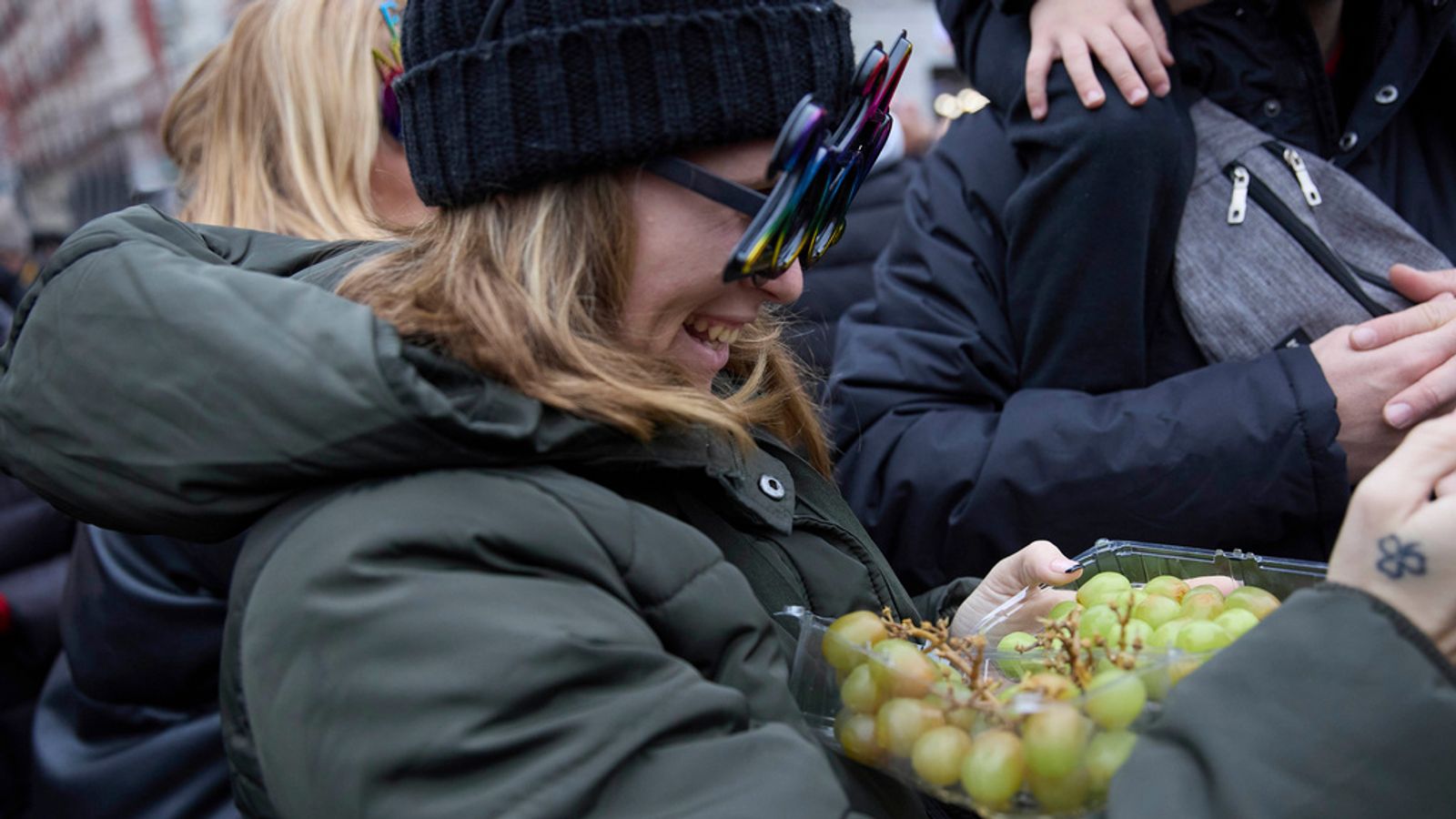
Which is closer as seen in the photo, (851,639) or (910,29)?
(851,639)

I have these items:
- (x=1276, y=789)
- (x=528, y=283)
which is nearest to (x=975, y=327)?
(x=528, y=283)

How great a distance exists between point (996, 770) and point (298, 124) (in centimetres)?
184

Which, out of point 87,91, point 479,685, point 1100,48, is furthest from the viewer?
point 87,91

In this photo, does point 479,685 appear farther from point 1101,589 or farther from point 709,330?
point 1101,589

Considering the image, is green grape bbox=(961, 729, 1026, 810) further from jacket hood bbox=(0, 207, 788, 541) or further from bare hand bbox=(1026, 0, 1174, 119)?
bare hand bbox=(1026, 0, 1174, 119)

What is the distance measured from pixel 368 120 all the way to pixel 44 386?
3.91 feet

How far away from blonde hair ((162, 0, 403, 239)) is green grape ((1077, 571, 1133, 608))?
4.80ft

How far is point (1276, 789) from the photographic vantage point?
1017mm

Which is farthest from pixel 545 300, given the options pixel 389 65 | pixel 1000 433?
pixel 389 65

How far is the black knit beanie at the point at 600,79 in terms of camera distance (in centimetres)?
129

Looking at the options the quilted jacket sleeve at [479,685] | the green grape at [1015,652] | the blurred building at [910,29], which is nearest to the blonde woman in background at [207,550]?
the quilted jacket sleeve at [479,685]

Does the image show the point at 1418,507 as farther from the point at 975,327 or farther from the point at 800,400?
the point at 975,327

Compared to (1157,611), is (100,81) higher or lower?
lower

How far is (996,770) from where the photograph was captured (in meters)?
1.10
